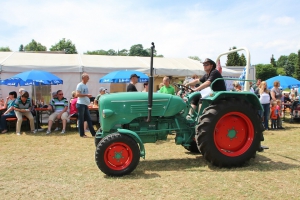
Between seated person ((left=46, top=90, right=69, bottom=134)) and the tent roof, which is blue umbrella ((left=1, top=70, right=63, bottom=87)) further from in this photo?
the tent roof

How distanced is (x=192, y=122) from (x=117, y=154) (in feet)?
4.58

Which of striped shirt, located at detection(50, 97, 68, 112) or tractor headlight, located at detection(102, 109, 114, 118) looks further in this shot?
striped shirt, located at detection(50, 97, 68, 112)

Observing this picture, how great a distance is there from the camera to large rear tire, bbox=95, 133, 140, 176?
391 cm

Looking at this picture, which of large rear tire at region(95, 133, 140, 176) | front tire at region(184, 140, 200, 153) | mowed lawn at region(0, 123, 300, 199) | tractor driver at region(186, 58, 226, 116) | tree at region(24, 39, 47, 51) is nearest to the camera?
mowed lawn at region(0, 123, 300, 199)

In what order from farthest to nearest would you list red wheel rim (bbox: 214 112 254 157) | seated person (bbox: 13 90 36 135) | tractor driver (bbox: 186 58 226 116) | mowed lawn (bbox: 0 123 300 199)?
seated person (bbox: 13 90 36 135) → tractor driver (bbox: 186 58 226 116) → red wheel rim (bbox: 214 112 254 157) → mowed lawn (bbox: 0 123 300 199)

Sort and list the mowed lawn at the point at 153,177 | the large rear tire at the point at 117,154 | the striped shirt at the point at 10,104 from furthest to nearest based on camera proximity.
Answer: the striped shirt at the point at 10,104, the large rear tire at the point at 117,154, the mowed lawn at the point at 153,177

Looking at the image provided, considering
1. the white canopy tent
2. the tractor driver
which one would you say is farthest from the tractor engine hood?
the white canopy tent

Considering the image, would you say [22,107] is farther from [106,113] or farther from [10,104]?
[106,113]

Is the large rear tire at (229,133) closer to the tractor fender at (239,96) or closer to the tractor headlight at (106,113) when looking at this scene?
the tractor fender at (239,96)

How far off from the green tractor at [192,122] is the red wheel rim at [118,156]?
14 mm

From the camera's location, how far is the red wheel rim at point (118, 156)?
3957 millimetres

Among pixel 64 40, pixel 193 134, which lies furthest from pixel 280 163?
pixel 64 40

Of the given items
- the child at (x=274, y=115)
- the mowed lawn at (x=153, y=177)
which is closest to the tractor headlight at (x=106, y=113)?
the mowed lawn at (x=153, y=177)

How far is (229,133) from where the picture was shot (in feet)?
14.7
